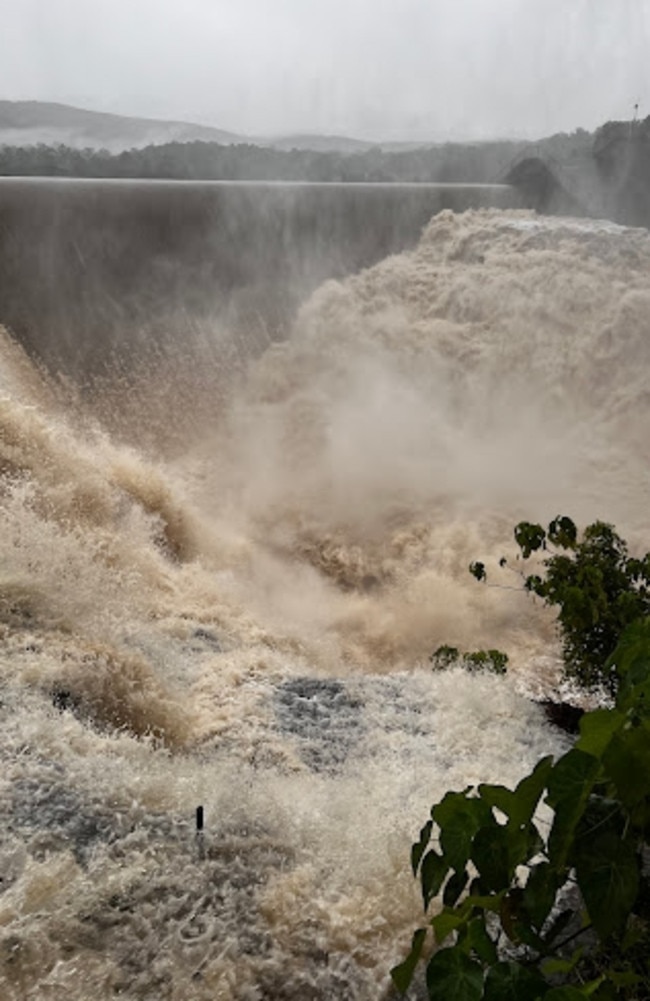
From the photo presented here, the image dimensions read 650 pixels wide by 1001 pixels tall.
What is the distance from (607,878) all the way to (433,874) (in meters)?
0.34

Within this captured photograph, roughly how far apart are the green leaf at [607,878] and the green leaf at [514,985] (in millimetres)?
152

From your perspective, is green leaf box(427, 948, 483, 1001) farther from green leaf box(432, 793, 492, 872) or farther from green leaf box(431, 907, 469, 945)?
green leaf box(432, 793, 492, 872)

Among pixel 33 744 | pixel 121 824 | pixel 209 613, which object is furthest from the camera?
pixel 209 613

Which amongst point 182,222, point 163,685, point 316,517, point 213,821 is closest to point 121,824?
point 213,821

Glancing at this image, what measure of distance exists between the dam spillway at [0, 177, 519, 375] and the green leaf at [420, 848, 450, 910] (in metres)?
15.0

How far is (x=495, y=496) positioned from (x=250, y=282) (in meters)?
9.01

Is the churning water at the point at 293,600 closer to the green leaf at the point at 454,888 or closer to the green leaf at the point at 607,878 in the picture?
the green leaf at the point at 454,888

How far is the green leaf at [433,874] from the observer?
1.57 m

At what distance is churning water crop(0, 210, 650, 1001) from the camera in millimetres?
4184

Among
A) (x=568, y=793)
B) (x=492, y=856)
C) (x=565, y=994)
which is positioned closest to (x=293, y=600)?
(x=492, y=856)

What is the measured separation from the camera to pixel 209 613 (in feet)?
28.7

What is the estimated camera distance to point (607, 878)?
143 cm

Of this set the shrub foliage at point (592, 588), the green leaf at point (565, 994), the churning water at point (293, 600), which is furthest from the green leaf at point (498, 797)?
the shrub foliage at point (592, 588)

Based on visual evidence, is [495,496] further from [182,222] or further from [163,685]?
[182,222]
